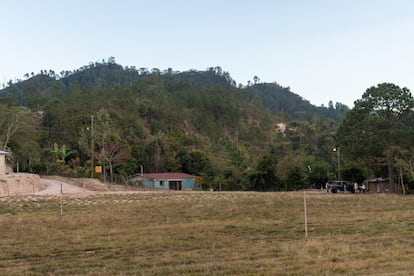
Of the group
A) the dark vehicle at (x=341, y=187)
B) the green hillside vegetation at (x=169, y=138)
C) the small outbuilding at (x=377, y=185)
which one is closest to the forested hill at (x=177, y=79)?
the green hillside vegetation at (x=169, y=138)

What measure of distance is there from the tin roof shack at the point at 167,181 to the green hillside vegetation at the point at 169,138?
7.19 ft

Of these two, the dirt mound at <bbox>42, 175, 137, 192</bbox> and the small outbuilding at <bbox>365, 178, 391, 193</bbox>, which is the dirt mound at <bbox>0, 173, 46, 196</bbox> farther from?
the small outbuilding at <bbox>365, 178, 391, 193</bbox>

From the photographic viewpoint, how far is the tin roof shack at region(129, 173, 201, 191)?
65.2 metres

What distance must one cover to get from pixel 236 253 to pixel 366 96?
38344 millimetres

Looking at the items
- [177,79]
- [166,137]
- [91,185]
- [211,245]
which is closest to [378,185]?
[91,185]

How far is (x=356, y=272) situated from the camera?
30.0ft

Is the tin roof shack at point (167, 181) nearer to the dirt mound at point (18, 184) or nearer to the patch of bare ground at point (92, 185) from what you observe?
the patch of bare ground at point (92, 185)

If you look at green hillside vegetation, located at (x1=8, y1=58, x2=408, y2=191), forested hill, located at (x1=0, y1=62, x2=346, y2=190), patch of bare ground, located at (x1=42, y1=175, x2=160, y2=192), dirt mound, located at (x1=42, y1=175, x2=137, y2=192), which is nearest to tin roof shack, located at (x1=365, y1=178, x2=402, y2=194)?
green hillside vegetation, located at (x1=8, y1=58, x2=408, y2=191)

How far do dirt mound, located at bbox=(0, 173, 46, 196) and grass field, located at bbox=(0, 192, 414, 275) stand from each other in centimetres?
2273

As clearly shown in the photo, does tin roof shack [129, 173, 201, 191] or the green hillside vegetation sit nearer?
the green hillside vegetation

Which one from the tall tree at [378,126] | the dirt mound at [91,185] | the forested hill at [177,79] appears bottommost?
the dirt mound at [91,185]

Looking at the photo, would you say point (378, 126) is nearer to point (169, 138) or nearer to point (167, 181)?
point (167, 181)

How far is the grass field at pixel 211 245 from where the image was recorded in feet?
31.9

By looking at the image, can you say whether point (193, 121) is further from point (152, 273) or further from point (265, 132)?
point (152, 273)
